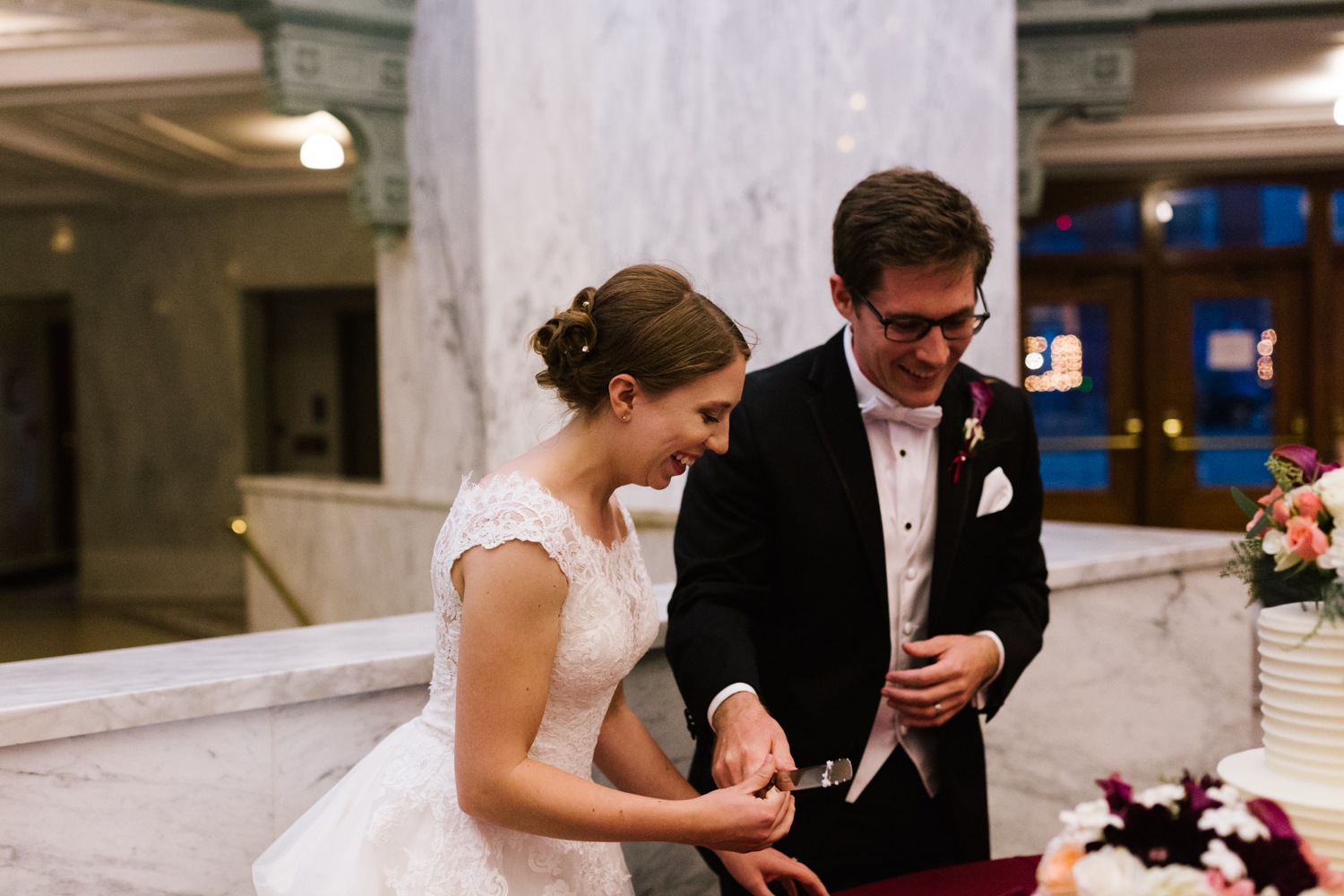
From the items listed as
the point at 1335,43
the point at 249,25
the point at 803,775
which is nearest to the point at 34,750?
the point at 803,775

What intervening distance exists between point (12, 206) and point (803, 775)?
471 inches

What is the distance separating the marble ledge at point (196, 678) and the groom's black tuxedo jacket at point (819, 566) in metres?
0.63

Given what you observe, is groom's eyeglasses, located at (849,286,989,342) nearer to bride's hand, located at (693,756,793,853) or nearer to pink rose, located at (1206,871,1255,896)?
bride's hand, located at (693,756,793,853)

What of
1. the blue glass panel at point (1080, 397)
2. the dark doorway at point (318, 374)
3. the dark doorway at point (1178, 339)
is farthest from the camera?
the dark doorway at point (318, 374)

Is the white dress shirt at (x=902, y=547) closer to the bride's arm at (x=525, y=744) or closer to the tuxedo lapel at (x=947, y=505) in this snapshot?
the tuxedo lapel at (x=947, y=505)

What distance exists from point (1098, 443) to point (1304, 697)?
8.55 m

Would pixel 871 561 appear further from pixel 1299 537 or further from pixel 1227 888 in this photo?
pixel 1227 888

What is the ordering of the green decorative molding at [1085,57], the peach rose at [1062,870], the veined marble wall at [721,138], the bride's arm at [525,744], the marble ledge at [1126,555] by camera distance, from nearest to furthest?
the peach rose at [1062,870] < the bride's arm at [525,744] < the marble ledge at [1126,555] < the veined marble wall at [721,138] < the green decorative molding at [1085,57]

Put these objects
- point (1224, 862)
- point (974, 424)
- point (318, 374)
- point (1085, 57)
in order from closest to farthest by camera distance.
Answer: point (1224, 862)
point (974, 424)
point (1085, 57)
point (318, 374)

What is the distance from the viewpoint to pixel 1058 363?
31.8 ft

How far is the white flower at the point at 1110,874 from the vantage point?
1008mm

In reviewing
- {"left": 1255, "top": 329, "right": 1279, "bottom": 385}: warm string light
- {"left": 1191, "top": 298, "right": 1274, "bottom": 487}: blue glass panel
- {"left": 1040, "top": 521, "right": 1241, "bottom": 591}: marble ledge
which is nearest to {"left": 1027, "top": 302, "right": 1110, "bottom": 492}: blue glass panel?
{"left": 1191, "top": 298, "right": 1274, "bottom": 487}: blue glass panel

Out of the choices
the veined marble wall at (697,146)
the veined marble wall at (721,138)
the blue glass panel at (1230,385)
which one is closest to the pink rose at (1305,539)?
the veined marble wall at (697,146)

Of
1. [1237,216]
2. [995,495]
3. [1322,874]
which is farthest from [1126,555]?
[1237,216]
